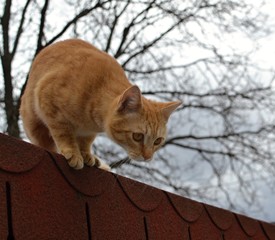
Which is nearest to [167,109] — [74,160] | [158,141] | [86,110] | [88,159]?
[158,141]

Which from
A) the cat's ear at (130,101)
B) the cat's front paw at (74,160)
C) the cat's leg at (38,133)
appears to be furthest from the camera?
the cat's leg at (38,133)

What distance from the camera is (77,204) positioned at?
60.2 inches

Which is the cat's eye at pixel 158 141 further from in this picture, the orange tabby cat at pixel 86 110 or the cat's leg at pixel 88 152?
the cat's leg at pixel 88 152

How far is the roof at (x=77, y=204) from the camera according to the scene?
4.14ft

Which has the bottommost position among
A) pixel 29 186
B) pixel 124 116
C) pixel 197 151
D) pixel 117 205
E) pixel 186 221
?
pixel 197 151

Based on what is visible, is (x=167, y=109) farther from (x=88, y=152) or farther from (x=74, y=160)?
(x=74, y=160)

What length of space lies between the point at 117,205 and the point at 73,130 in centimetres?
43

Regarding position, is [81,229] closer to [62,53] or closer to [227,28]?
[62,53]

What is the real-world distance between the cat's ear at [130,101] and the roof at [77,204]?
1.02 feet

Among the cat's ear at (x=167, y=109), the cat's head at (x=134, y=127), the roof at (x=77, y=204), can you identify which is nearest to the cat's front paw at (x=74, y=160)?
the roof at (x=77, y=204)

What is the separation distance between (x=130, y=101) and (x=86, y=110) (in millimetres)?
180

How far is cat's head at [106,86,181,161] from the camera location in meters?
2.03

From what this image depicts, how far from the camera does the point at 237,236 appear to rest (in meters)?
2.69

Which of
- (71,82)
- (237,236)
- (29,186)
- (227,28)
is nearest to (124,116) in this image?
(71,82)
